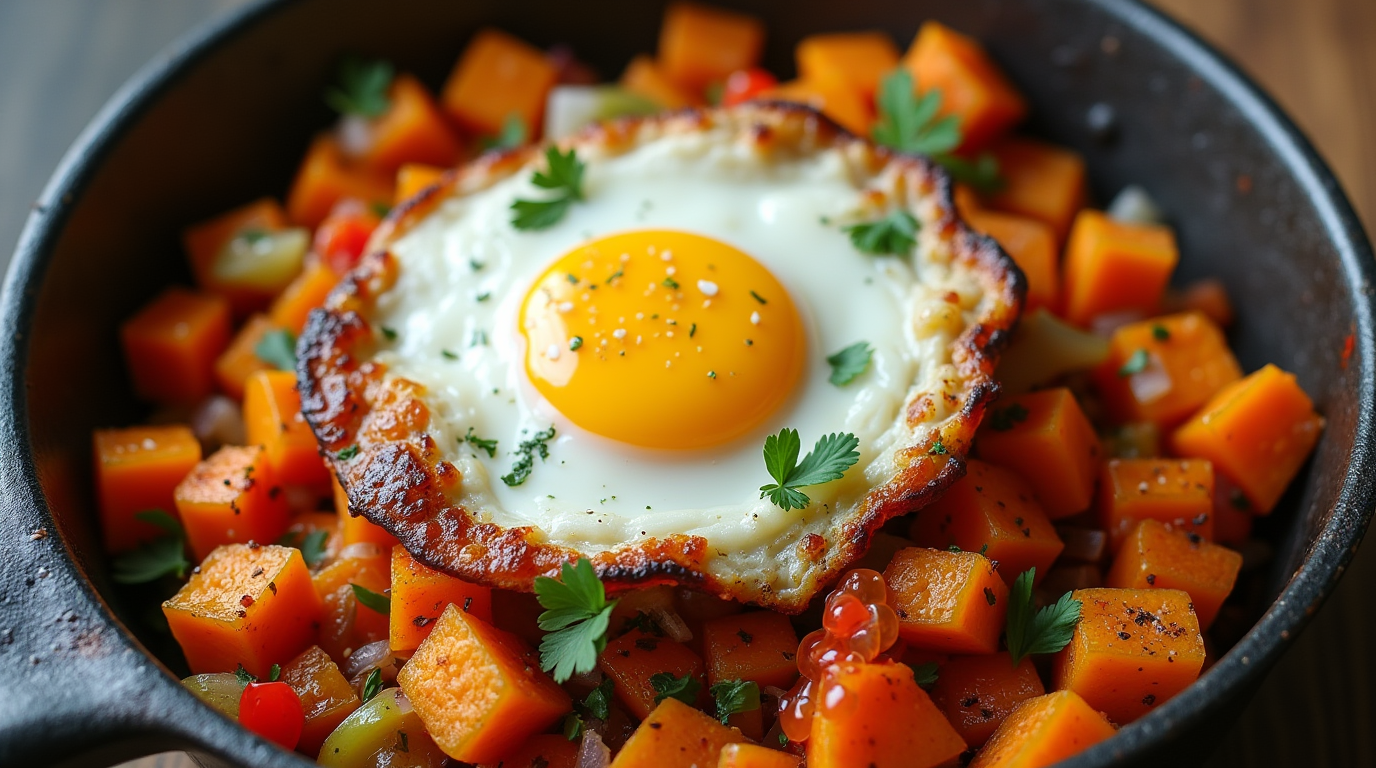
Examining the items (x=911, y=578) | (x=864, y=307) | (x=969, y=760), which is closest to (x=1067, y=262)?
(x=864, y=307)

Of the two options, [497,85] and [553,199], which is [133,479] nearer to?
[553,199]

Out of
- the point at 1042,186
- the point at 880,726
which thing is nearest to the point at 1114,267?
the point at 1042,186

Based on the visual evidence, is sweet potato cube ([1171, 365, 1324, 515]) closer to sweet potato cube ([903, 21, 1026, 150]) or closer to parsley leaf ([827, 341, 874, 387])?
parsley leaf ([827, 341, 874, 387])

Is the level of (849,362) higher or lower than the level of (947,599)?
higher

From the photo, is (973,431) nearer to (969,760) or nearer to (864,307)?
(864,307)

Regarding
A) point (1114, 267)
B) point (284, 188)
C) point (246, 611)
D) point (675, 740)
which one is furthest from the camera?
point (284, 188)

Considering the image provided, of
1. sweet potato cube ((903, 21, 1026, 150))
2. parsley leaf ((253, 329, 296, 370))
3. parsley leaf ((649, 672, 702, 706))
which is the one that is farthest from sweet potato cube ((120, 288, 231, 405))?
sweet potato cube ((903, 21, 1026, 150))

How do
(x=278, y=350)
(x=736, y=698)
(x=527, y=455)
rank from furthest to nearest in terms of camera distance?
(x=278, y=350)
(x=527, y=455)
(x=736, y=698)

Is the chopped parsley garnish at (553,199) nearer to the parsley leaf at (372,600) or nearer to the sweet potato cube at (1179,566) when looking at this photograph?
the parsley leaf at (372,600)
